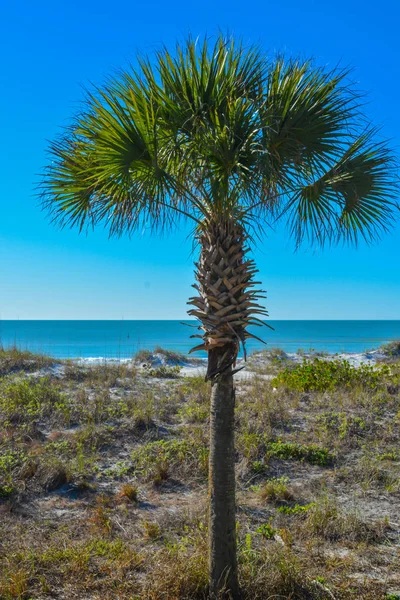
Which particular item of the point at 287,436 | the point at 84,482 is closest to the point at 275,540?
the point at 84,482

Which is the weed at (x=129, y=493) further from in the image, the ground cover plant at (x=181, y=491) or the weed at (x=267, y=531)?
the weed at (x=267, y=531)

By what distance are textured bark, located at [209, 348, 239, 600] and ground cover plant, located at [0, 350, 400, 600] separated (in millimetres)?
264

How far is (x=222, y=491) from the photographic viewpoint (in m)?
4.29

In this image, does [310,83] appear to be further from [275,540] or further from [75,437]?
[75,437]

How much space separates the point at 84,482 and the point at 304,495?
3.09 metres

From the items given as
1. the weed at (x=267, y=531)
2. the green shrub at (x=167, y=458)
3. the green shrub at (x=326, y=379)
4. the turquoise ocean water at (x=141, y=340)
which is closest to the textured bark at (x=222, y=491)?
the weed at (x=267, y=531)

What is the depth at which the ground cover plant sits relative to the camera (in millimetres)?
4543

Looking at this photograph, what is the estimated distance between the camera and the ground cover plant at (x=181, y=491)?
454cm

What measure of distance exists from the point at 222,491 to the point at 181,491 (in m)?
3.09

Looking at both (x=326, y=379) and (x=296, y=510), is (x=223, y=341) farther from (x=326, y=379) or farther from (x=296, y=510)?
A: (x=326, y=379)

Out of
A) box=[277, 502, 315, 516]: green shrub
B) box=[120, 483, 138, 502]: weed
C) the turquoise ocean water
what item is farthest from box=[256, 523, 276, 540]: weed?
the turquoise ocean water

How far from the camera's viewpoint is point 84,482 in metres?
7.05

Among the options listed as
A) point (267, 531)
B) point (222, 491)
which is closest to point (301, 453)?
point (267, 531)

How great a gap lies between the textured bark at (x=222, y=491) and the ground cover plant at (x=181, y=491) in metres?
0.26
